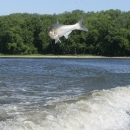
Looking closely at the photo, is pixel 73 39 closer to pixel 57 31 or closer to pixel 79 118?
pixel 79 118

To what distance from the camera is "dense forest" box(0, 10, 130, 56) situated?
11262 centimetres

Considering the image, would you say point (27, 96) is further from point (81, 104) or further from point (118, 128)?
point (118, 128)

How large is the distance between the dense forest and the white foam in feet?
312

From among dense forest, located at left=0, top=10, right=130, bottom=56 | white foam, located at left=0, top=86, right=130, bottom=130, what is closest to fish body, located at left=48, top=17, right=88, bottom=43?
white foam, located at left=0, top=86, right=130, bottom=130

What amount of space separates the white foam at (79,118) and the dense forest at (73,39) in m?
95.0

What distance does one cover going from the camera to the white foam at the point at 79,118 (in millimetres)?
10742

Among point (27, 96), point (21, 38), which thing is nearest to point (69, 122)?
point (27, 96)

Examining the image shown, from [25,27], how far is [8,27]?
555 centimetres

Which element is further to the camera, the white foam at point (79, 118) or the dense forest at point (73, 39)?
the dense forest at point (73, 39)

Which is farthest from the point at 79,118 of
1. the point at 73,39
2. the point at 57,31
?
the point at 73,39

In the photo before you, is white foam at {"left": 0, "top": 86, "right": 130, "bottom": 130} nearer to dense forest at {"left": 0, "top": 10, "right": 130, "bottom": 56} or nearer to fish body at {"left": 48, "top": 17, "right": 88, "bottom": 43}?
fish body at {"left": 48, "top": 17, "right": 88, "bottom": 43}

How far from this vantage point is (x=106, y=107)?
14.7 meters

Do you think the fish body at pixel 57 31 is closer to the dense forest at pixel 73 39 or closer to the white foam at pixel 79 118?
the white foam at pixel 79 118

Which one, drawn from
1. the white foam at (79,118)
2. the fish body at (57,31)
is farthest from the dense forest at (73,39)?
the fish body at (57,31)
